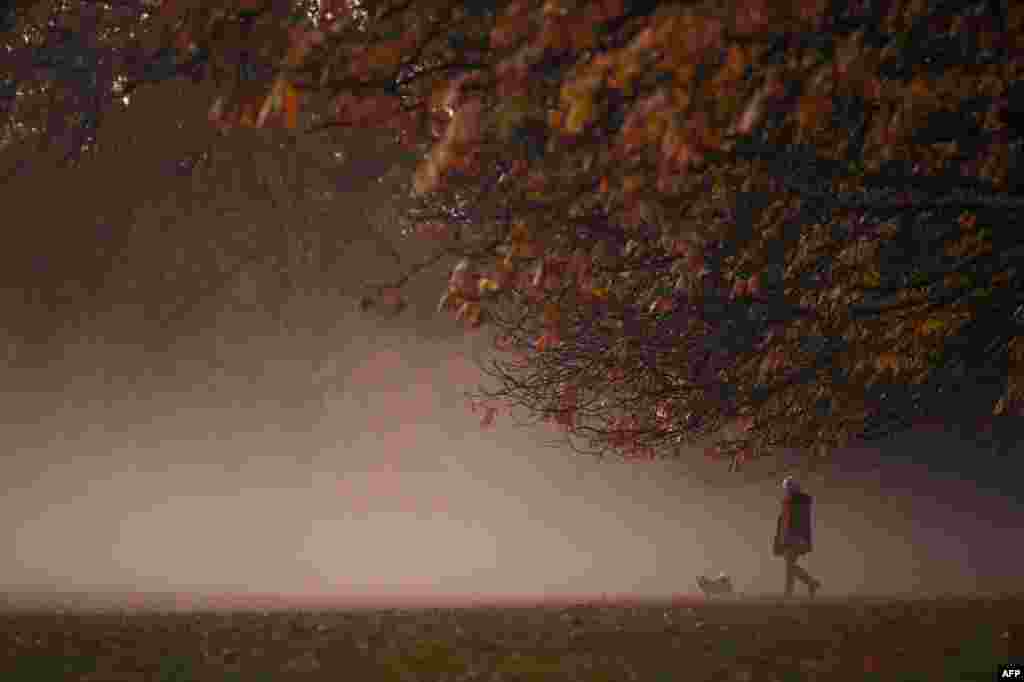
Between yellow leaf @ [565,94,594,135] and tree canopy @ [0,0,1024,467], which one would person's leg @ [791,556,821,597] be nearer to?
tree canopy @ [0,0,1024,467]

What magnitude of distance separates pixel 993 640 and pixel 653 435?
441 centimetres

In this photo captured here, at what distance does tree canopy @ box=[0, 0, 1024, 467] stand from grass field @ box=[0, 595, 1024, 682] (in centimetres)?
236

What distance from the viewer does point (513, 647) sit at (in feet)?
35.3

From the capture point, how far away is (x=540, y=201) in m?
8.29

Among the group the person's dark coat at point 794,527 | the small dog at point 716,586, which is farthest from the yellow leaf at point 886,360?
the small dog at point 716,586

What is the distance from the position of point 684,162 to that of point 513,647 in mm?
5411

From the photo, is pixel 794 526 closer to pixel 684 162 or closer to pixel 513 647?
pixel 513 647

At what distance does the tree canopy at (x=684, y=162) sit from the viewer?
6.52 meters

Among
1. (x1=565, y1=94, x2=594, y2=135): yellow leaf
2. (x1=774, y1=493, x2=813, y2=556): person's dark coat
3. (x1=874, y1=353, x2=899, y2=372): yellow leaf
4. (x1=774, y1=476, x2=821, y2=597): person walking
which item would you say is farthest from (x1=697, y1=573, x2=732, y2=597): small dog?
(x1=565, y1=94, x2=594, y2=135): yellow leaf

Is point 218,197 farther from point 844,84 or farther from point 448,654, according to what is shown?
point 844,84

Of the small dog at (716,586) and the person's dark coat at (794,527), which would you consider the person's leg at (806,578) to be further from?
the small dog at (716,586)

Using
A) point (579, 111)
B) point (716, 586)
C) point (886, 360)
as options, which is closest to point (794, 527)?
point (716, 586)

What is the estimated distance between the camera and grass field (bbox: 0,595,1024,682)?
370 inches

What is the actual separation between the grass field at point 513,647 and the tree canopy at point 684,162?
93.1 inches
